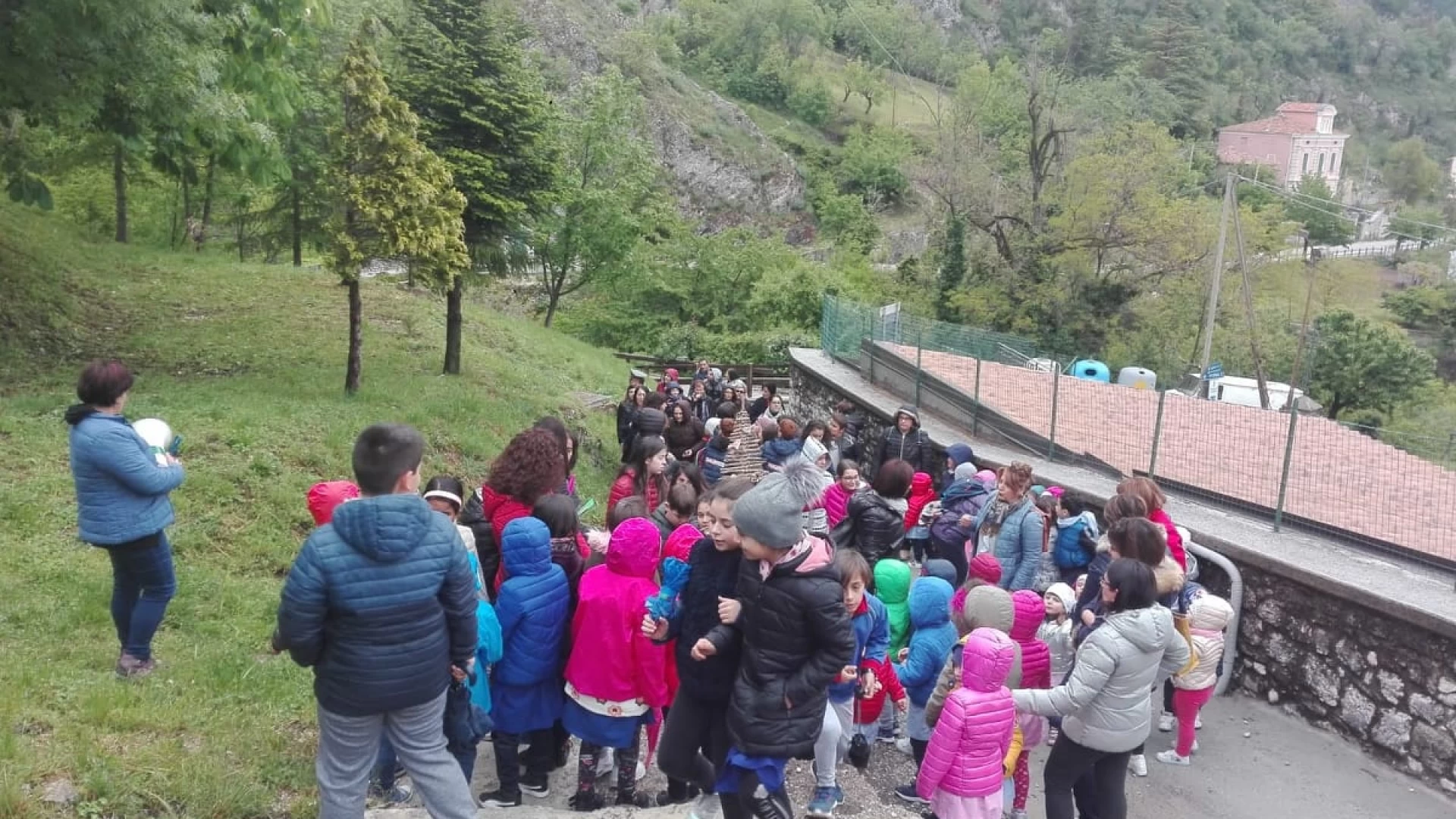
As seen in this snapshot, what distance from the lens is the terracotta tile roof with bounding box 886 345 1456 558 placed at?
7.39m

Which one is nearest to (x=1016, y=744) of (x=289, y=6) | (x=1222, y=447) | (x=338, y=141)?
(x=1222, y=447)

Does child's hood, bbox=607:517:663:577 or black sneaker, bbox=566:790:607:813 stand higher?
child's hood, bbox=607:517:663:577

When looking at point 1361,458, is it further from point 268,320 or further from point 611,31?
point 611,31

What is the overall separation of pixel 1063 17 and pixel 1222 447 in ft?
463

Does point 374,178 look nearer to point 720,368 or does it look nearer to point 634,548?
point 634,548

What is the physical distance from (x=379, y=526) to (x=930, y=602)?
2882mm

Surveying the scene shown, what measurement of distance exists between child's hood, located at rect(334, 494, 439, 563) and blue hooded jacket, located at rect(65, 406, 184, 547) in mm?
1872

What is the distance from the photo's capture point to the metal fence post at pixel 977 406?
39.5 feet

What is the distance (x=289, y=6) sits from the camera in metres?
8.70

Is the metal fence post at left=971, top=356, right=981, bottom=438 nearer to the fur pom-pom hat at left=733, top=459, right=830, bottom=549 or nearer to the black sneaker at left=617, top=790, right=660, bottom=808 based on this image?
the black sneaker at left=617, top=790, right=660, bottom=808

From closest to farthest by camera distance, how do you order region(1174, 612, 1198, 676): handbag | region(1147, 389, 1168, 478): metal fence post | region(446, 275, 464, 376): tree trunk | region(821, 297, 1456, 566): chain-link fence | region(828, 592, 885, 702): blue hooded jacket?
region(828, 592, 885, 702): blue hooded jacket → region(1174, 612, 1198, 676): handbag → region(821, 297, 1456, 566): chain-link fence → region(1147, 389, 1168, 478): metal fence post → region(446, 275, 464, 376): tree trunk

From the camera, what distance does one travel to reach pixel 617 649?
414cm

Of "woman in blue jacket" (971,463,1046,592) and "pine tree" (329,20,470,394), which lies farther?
"pine tree" (329,20,470,394)

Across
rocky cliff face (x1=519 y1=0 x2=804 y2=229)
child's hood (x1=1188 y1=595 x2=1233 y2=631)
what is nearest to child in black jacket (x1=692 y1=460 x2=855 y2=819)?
child's hood (x1=1188 y1=595 x2=1233 y2=631)
